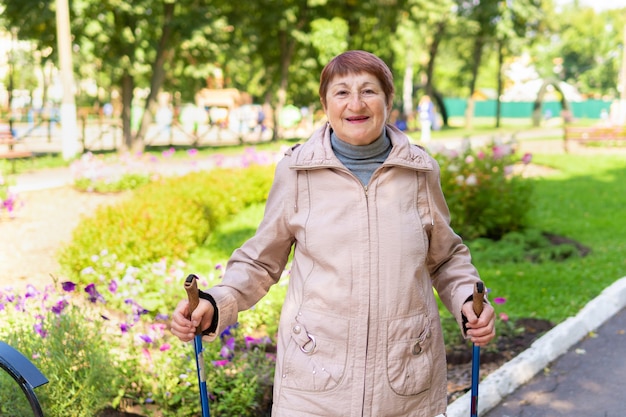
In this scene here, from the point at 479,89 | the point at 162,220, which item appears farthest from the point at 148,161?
the point at 479,89

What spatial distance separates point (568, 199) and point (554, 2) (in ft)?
183

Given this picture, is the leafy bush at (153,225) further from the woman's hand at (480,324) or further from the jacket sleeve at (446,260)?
the woman's hand at (480,324)

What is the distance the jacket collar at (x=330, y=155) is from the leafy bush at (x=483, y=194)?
21.3 feet

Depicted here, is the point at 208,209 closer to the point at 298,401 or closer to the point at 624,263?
the point at 624,263

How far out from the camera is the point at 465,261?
2.52 metres

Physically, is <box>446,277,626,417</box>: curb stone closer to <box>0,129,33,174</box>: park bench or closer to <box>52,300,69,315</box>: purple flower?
<box>52,300,69,315</box>: purple flower

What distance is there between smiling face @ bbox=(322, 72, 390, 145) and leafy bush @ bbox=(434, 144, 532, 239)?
6566 millimetres

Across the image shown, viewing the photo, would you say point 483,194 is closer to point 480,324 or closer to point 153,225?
point 153,225

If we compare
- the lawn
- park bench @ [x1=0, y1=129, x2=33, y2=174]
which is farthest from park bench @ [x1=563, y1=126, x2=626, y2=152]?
park bench @ [x1=0, y1=129, x2=33, y2=174]

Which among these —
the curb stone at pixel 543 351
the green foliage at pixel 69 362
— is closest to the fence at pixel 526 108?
the curb stone at pixel 543 351

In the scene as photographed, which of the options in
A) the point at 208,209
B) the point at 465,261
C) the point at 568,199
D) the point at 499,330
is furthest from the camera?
the point at 568,199

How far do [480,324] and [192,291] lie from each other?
0.83m

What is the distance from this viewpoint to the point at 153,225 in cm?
748

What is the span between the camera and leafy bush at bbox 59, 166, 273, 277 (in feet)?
22.9
